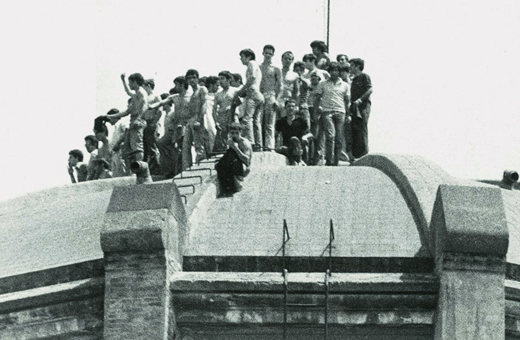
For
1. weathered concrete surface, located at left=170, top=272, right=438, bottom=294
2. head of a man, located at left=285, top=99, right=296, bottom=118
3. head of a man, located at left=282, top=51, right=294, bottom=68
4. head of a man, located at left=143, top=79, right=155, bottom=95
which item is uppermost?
head of a man, located at left=282, top=51, right=294, bottom=68

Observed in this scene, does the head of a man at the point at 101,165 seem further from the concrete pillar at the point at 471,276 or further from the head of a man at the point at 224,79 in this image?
the concrete pillar at the point at 471,276

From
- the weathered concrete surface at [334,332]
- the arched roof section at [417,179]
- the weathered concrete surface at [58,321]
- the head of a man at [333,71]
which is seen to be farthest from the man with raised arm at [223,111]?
the weathered concrete surface at [334,332]

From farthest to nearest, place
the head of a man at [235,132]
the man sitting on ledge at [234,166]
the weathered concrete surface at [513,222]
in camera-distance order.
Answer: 1. the man sitting on ledge at [234,166]
2. the head of a man at [235,132]
3. the weathered concrete surface at [513,222]

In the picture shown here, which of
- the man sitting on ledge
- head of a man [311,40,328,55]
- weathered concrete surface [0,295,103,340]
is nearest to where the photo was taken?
weathered concrete surface [0,295,103,340]

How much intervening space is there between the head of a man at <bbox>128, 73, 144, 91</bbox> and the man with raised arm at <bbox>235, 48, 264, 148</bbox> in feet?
6.30

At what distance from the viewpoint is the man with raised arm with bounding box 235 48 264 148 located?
34875mm

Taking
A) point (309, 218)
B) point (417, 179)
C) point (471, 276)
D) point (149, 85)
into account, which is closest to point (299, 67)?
point (149, 85)

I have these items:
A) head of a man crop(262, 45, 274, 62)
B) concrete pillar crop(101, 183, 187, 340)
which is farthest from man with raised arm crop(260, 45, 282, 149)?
concrete pillar crop(101, 183, 187, 340)

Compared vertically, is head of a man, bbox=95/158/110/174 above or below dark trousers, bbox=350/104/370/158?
below

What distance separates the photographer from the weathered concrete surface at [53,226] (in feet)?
95.1

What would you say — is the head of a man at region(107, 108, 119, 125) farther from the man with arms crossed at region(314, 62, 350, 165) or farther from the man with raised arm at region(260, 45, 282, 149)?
the man with arms crossed at region(314, 62, 350, 165)

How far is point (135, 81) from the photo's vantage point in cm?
3578

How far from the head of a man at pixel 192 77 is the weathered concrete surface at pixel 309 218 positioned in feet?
13.5

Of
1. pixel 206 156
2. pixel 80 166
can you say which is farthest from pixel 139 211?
pixel 80 166
